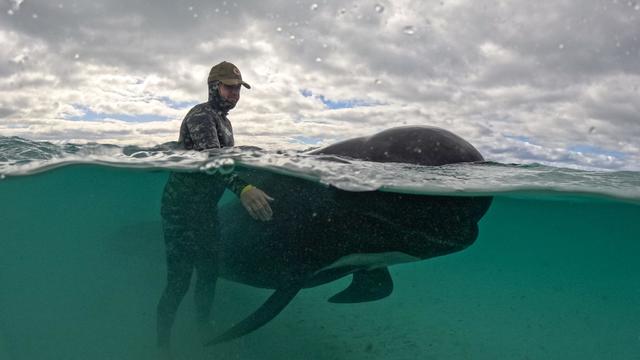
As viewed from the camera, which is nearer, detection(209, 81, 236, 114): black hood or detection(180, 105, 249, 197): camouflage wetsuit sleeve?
detection(180, 105, 249, 197): camouflage wetsuit sleeve

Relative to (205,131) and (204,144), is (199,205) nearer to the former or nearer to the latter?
(204,144)

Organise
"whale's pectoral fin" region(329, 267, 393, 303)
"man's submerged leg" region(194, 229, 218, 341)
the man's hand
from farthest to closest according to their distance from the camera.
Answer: "whale's pectoral fin" region(329, 267, 393, 303), "man's submerged leg" region(194, 229, 218, 341), the man's hand

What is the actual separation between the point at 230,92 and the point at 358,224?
7.24ft

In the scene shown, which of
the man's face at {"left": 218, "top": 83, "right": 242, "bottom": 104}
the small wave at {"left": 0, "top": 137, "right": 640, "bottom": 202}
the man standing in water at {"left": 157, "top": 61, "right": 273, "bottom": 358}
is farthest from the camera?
the man's face at {"left": 218, "top": 83, "right": 242, "bottom": 104}

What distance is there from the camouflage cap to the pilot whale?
4.45 feet

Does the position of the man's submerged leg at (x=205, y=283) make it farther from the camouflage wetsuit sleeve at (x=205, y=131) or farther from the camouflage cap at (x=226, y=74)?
the camouflage cap at (x=226, y=74)

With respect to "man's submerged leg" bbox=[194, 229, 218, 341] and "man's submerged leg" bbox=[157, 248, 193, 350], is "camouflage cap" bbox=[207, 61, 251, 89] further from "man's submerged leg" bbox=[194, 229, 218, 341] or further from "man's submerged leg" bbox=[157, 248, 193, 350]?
"man's submerged leg" bbox=[157, 248, 193, 350]

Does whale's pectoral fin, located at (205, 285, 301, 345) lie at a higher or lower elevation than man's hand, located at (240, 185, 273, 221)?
lower

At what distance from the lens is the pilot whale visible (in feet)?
15.2

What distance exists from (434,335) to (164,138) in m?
9.30

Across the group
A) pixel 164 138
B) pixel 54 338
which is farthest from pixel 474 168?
pixel 54 338

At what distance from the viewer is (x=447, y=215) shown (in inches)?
192

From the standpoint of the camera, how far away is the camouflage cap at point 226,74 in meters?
5.32

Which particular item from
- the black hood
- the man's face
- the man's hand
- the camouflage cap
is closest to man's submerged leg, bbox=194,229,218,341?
the man's hand
